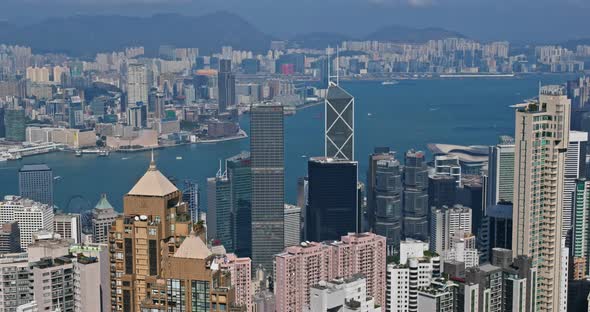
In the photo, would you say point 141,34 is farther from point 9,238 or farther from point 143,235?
point 143,235

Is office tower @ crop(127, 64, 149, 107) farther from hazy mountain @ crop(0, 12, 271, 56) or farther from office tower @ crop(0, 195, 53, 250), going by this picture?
office tower @ crop(0, 195, 53, 250)

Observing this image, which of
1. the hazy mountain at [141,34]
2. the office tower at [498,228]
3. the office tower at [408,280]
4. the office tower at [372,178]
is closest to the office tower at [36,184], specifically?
the office tower at [372,178]

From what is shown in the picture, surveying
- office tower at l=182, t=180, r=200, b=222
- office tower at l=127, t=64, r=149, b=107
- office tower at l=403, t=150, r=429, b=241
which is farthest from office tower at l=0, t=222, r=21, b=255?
office tower at l=127, t=64, r=149, b=107

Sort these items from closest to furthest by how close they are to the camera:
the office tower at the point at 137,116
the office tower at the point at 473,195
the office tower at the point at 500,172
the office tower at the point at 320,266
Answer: the office tower at the point at 320,266 → the office tower at the point at 500,172 → the office tower at the point at 473,195 → the office tower at the point at 137,116

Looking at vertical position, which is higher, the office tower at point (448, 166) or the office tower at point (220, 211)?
the office tower at point (448, 166)

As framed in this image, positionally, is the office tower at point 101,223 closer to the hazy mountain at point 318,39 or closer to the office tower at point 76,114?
the office tower at point 76,114

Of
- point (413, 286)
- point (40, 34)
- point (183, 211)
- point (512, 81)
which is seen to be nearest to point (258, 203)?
point (413, 286)
